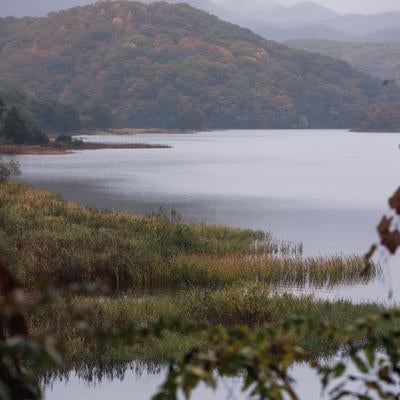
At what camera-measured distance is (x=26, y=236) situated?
74.0 feet

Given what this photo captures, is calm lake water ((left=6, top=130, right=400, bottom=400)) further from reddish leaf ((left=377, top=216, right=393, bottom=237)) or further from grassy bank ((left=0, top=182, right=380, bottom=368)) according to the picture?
reddish leaf ((left=377, top=216, right=393, bottom=237))

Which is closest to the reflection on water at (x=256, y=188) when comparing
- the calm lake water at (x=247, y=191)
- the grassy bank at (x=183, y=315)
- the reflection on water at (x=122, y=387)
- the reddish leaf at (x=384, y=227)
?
the calm lake water at (x=247, y=191)

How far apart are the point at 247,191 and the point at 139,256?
3955cm

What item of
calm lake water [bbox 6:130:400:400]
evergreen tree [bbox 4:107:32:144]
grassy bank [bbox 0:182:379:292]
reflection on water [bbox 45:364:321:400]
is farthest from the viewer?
evergreen tree [bbox 4:107:32:144]

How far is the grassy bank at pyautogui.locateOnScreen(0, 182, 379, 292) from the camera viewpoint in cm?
2014

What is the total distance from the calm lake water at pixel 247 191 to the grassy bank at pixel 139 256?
64.5 inches

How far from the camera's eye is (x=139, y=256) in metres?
21.4

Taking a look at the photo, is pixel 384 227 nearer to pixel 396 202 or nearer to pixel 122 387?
pixel 396 202

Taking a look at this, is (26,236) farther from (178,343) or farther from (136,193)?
(136,193)

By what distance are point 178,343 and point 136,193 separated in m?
42.9

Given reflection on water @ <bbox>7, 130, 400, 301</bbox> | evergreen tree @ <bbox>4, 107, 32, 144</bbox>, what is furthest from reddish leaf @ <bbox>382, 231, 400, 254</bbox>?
evergreen tree @ <bbox>4, 107, 32, 144</bbox>

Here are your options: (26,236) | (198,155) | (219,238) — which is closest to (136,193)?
(219,238)

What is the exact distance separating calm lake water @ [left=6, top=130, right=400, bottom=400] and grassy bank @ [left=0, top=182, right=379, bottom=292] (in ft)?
5.37

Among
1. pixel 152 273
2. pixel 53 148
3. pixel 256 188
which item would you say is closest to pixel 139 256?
pixel 152 273
